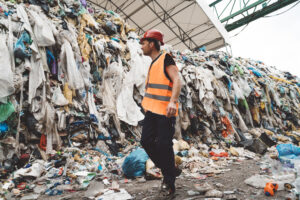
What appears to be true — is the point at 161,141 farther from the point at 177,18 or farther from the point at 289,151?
the point at 177,18

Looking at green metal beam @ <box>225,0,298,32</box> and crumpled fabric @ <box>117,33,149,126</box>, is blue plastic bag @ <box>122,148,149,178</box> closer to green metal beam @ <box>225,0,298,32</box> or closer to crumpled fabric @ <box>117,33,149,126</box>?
crumpled fabric @ <box>117,33,149,126</box>

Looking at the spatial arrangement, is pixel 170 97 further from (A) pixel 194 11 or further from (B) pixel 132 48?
(A) pixel 194 11

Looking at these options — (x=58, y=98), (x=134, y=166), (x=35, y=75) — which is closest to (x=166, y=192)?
(x=134, y=166)

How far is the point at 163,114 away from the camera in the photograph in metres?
1.41

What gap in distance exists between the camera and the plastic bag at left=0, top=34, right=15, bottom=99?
2.02 meters

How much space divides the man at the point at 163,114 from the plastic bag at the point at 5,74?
164cm

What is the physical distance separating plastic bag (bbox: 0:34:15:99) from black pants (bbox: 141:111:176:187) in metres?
1.68

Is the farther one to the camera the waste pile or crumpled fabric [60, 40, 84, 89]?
crumpled fabric [60, 40, 84, 89]

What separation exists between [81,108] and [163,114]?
1.93 metres

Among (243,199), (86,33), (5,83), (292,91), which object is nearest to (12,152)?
(5,83)

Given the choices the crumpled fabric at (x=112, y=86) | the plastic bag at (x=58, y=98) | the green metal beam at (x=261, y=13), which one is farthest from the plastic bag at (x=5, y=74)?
the green metal beam at (x=261, y=13)

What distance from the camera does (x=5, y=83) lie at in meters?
2.04

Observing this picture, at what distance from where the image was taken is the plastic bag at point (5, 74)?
2018 millimetres

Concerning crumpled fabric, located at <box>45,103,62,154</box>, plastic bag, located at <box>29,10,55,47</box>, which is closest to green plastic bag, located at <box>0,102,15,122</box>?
crumpled fabric, located at <box>45,103,62,154</box>
